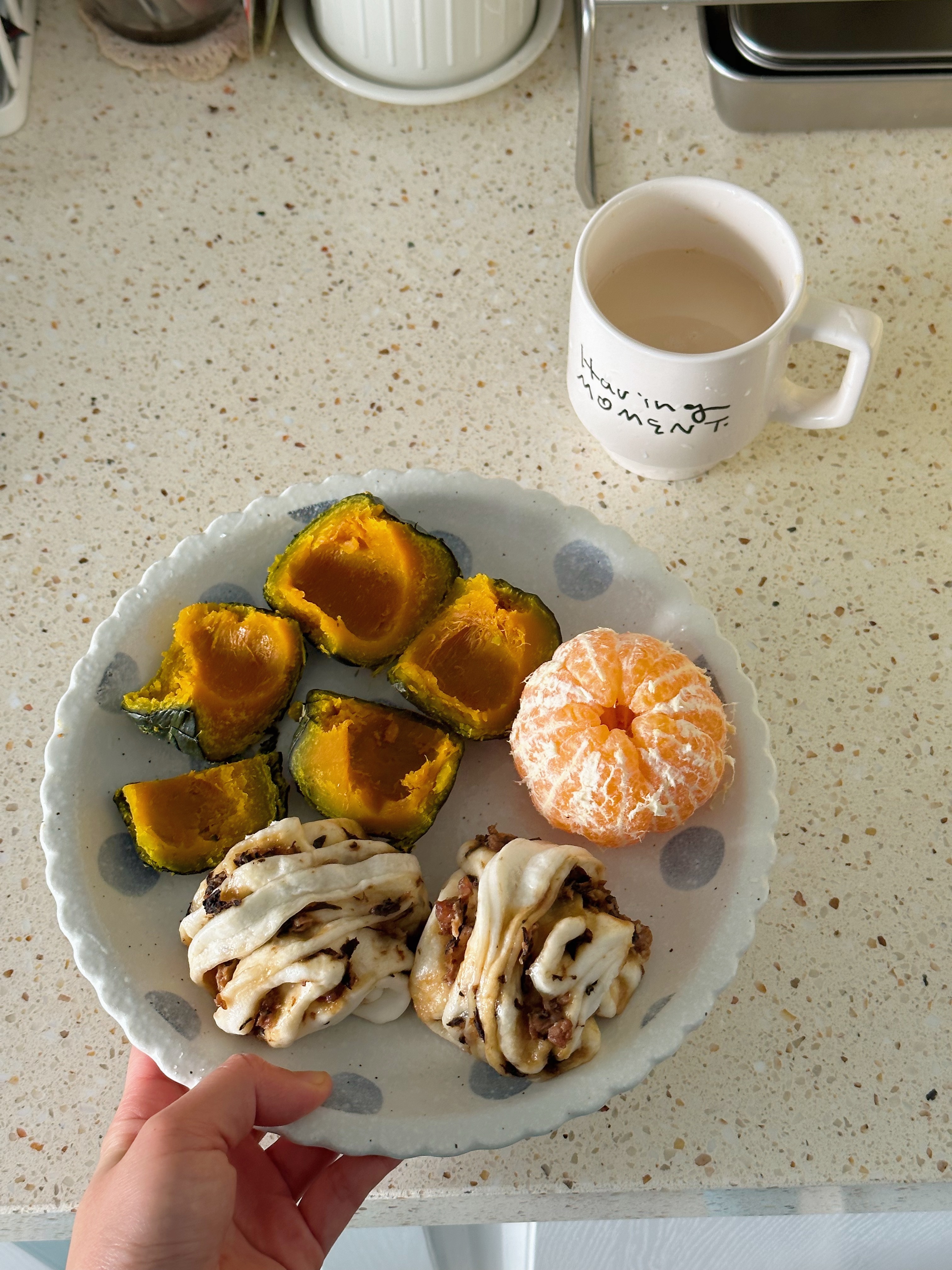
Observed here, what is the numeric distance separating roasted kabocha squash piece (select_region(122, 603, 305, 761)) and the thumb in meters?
0.20

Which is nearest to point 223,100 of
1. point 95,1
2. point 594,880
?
point 95,1

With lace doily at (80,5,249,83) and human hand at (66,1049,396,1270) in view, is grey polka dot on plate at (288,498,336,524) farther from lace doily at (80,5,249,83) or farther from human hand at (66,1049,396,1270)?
lace doily at (80,5,249,83)

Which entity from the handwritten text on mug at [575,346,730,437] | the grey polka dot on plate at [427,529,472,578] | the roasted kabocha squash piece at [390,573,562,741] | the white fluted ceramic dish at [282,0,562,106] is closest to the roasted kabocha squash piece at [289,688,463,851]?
the roasted kabocha squash piece at [390,573,562,741]

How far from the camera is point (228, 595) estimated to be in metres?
0.78

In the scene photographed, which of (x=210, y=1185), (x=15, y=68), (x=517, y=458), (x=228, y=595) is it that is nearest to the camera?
(x=210, y=1185)

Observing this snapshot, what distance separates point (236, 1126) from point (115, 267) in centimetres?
72

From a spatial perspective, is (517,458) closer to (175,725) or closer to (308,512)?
(308,512)

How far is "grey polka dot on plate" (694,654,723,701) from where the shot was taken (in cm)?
74

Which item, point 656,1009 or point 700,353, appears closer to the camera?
point 656,1009

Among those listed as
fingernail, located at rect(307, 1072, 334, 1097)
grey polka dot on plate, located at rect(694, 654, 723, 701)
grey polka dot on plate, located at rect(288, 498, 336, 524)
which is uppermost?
grey polka dot on plate, located at rect(288, 498, 336, 524)

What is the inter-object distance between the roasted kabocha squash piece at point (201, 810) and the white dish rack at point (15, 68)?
668 mm

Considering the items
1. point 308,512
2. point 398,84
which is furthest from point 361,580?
point 398,84

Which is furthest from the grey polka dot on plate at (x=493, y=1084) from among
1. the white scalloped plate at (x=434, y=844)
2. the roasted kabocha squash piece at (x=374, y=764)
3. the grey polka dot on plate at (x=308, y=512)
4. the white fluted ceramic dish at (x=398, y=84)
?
the white fluted ceramic dish at (x=398, y=84)

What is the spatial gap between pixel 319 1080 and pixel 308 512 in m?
0.37
